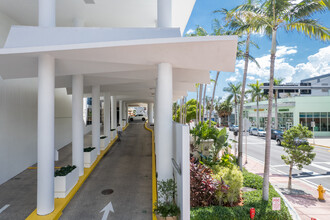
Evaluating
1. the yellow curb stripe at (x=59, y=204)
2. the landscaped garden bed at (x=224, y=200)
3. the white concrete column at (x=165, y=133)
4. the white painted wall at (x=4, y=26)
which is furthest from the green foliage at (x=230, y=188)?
the white painted wall at (x=4, y=26)

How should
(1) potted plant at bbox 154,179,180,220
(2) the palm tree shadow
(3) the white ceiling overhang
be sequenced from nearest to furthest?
1. (3) the white ceiling overhang
2. (1) potted plant at bbox 154,179,180,220
3. (2) the palm tree shadow

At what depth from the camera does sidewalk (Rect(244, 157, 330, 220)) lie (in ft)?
27.0

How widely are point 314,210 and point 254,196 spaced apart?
302cm

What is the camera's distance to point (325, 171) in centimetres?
1404

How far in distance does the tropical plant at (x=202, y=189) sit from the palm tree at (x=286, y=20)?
7.88ft

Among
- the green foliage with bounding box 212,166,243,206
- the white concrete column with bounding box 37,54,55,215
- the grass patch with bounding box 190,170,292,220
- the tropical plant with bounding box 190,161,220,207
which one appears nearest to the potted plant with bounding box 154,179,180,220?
the grass patch with bounding box 190,170,292,220

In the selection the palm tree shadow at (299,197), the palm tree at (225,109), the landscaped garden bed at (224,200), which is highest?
the palm tree at (225,109)

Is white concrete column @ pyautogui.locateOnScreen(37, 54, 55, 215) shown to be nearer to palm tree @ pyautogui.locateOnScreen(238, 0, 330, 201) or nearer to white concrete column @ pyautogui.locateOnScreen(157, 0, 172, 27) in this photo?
white concrete column @ pyautogui.locateOnScreen(157, 0, 172, 27)

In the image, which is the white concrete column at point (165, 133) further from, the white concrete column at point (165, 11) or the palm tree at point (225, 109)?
the palm tree at point (225, 109)

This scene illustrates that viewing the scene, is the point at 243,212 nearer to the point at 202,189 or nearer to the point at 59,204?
the point at 202,189

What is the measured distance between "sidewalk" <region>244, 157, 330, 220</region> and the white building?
6576 mm

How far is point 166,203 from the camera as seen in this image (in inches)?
255

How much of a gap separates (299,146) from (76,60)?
1237 centimetres

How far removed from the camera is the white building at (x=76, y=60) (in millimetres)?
6227
